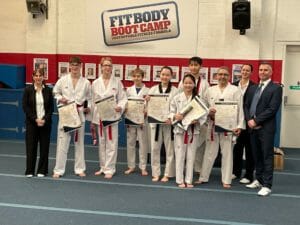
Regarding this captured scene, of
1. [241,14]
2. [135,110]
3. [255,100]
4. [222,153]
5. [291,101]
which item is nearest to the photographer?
[255,100]

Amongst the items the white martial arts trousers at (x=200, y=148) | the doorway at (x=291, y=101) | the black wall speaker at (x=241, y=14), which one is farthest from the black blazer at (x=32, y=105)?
the doorway at (x=291, y=101)

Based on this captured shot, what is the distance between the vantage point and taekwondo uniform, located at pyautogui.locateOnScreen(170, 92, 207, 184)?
6484mm

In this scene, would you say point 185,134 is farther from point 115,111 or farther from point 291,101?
point 291,101

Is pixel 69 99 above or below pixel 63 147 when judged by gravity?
above

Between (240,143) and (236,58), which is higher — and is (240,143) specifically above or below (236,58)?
below

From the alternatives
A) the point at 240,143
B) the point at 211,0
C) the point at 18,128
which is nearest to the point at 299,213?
the point at 240,143

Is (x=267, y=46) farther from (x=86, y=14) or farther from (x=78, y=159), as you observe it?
(x=78, y=159)

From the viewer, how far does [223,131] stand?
648 cm

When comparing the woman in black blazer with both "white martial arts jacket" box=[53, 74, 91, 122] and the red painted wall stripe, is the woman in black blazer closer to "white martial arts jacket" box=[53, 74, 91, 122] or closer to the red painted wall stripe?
"white martial arts jacket" box=[53, 74, 91, 122]

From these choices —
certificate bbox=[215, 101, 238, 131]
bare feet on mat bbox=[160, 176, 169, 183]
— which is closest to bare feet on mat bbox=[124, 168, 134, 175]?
bare feet on mat bbox=[160, 176, 169, 183]

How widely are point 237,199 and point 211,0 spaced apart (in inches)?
207

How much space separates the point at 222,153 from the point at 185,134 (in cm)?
63

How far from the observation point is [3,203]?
560cm

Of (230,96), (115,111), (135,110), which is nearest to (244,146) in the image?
(230,96)
